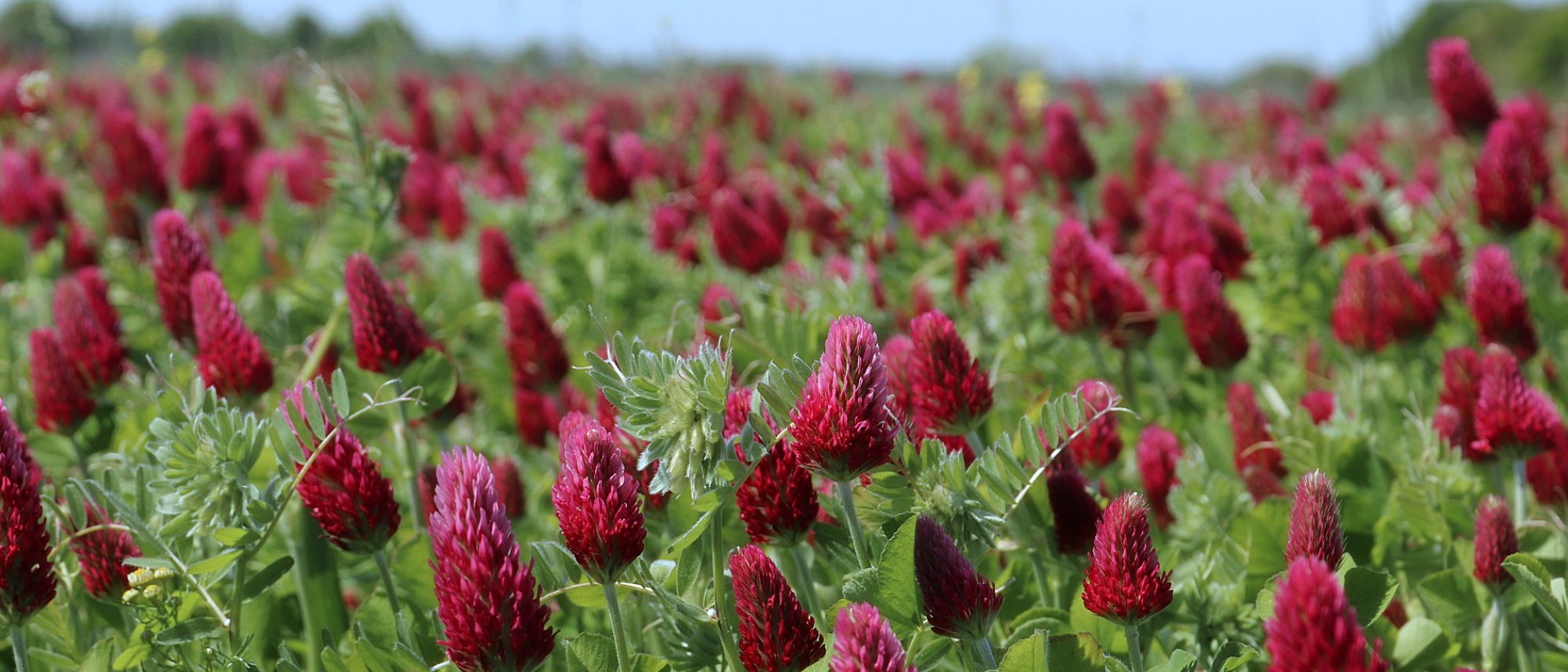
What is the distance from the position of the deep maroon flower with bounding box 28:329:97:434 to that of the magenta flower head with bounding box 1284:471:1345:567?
1.94 meters

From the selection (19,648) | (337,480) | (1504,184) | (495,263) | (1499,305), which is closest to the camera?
(19,648)

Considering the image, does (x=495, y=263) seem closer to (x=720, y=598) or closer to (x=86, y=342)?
(x=86, y=342)

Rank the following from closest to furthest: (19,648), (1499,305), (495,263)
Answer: (19,648)
(1499,305)
(495,263)

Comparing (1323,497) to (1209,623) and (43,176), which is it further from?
(43,176)

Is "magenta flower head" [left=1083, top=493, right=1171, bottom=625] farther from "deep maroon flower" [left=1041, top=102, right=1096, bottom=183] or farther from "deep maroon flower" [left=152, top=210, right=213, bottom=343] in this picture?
"deep maroon flower" [left=1041, top=102, right=1096, bottom=183]

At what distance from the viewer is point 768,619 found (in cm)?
136

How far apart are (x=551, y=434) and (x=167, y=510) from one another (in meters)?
1.16

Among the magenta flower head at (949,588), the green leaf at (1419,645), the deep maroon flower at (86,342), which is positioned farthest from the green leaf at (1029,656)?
the deep maroon flower at (86,342)

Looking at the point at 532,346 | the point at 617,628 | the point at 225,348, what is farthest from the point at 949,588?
the point at 532,346

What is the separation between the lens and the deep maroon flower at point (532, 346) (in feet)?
8.55

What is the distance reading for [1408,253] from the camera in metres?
3.26

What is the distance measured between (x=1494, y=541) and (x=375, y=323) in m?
1.63

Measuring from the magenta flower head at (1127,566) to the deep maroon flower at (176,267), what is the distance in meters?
1.72

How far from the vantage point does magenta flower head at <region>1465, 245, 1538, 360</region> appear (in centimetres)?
256
